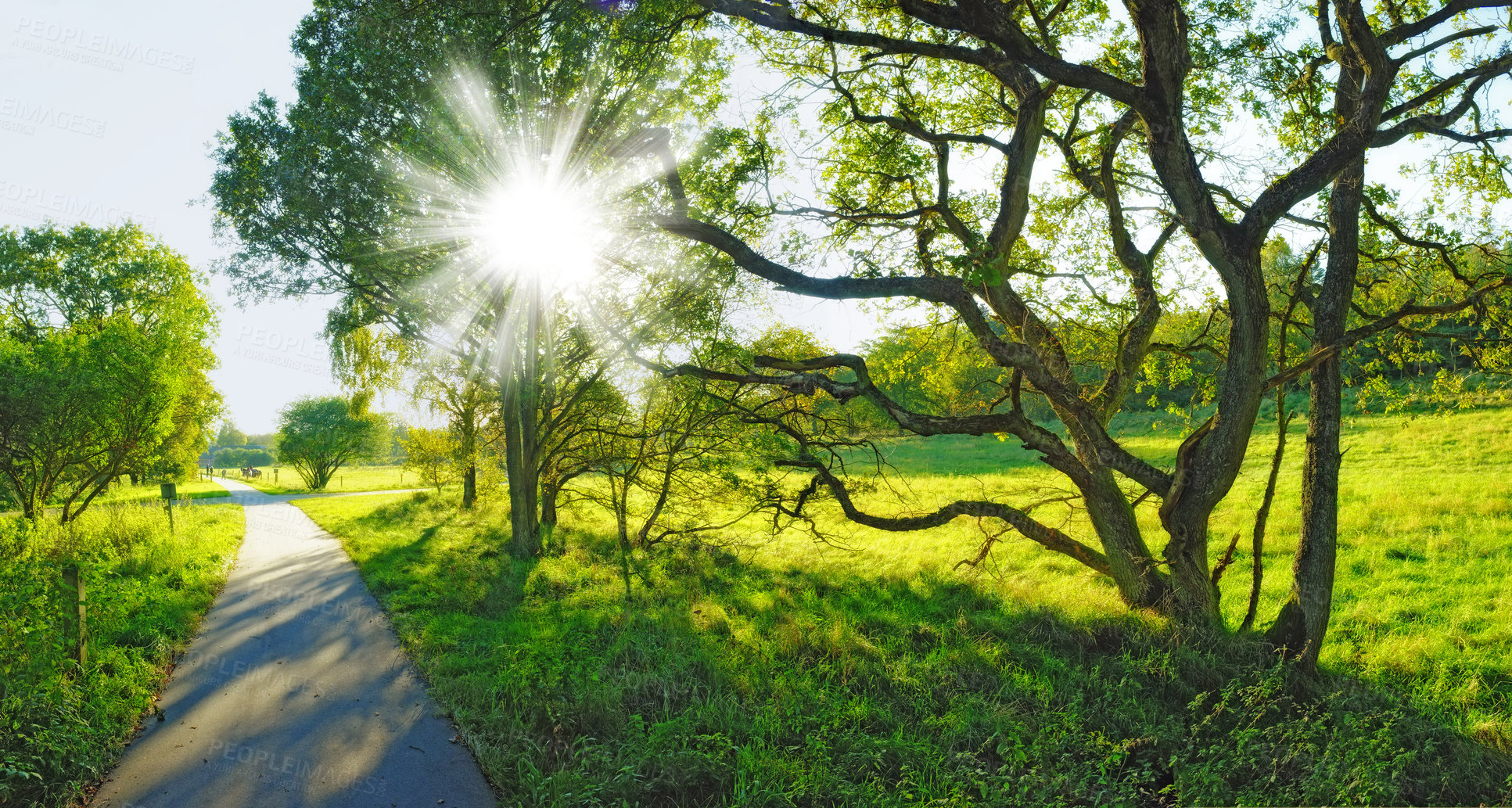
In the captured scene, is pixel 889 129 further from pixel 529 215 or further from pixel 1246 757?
pixel 1246 757

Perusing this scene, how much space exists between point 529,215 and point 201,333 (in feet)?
80.3

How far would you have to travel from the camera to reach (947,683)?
652 cm

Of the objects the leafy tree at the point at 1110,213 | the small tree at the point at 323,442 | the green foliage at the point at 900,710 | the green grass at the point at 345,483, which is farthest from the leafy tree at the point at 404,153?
the small tree at the point at 323,442

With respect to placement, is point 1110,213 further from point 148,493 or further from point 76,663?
point 148,493

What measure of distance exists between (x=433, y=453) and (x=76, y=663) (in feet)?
61.9

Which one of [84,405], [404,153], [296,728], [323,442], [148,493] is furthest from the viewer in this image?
[323,442]

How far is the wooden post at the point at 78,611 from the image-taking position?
19.9 feet

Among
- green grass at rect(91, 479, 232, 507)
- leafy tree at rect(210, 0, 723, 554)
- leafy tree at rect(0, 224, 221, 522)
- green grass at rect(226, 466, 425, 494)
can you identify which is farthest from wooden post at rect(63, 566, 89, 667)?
green grass at rect(226, 466, 425, 494)

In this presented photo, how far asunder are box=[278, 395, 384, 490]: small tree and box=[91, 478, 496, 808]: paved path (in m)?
45.8

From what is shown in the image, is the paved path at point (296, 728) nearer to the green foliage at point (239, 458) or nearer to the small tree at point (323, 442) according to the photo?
the small tree at point (323, 442)

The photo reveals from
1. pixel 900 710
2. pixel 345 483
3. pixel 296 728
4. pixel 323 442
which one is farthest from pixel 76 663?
pixel 345 483

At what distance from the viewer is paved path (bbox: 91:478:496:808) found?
4.56 m

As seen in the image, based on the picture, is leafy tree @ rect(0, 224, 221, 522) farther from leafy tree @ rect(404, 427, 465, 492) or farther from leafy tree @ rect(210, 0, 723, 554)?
leafy tree @ rect(404, 427, 465, 492)

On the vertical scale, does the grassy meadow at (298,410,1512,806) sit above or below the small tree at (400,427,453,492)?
below
